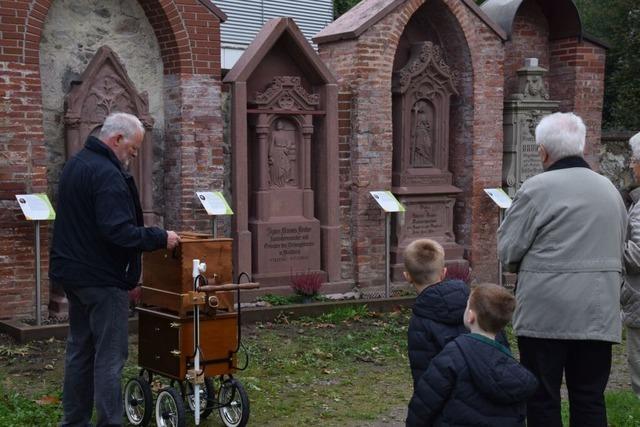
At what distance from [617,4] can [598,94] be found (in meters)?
5.86

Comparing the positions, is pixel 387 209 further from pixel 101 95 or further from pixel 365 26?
pixel 101 95

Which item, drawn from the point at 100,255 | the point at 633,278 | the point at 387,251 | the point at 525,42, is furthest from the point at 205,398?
the point at 525,42

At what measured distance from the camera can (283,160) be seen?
10719mm

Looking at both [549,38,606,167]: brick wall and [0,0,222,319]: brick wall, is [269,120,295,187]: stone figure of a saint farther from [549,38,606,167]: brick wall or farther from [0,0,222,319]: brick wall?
[549,38,606,167]: brick wall

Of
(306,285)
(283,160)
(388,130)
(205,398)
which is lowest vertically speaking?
(205,398)

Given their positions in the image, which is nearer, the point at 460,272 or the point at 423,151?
the point at 460,272

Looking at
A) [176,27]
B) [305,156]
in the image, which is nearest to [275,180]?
[305,156]

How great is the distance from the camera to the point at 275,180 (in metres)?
10.7

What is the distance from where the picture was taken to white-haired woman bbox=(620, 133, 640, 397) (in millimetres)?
5352

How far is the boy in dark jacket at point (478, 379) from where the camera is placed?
395cm

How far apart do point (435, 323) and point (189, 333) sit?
5.68ft

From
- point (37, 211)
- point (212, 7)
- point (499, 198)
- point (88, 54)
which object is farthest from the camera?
point (499, 198)

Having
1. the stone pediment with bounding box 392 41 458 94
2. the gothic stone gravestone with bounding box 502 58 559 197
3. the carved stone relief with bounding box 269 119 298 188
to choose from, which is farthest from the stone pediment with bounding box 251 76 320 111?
the gothic stone gravestone with bounding box 502 58 559 197

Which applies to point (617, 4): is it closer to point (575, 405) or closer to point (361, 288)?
point (361, 288)
